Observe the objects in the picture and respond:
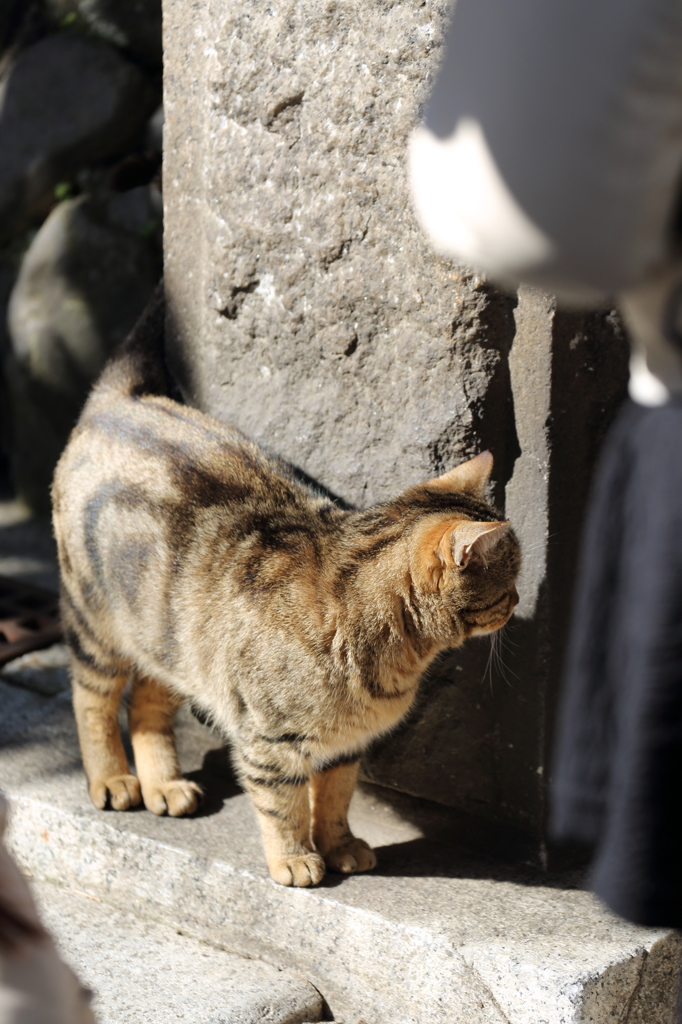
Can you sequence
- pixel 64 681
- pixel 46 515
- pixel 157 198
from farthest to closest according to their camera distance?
pixel 46 515 → pixel 157 198 → pixel 64 681

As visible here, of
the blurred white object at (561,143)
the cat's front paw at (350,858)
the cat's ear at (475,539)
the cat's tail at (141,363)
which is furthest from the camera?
the cat's tail at (141,363)

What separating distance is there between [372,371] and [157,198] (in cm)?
259

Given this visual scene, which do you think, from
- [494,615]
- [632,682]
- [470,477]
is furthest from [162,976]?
[632,682]

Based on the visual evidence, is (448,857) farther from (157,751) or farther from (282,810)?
(157,751)

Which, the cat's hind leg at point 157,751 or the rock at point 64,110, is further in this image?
the rock at point 64,110

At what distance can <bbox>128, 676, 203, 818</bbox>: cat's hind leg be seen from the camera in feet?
8.75

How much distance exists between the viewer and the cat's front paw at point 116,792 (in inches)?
105

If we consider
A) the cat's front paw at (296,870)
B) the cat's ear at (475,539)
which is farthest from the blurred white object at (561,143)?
the cat's front paw at (296,870)

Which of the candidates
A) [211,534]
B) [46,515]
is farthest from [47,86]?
[211,534]

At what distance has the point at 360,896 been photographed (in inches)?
91.4

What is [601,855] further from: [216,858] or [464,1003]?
[216,858]

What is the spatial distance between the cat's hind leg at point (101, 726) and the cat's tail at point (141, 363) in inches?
29.0

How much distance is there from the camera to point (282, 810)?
233 cm

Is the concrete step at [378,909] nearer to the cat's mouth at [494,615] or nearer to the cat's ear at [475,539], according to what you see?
the cat's mouth at [494,615]
